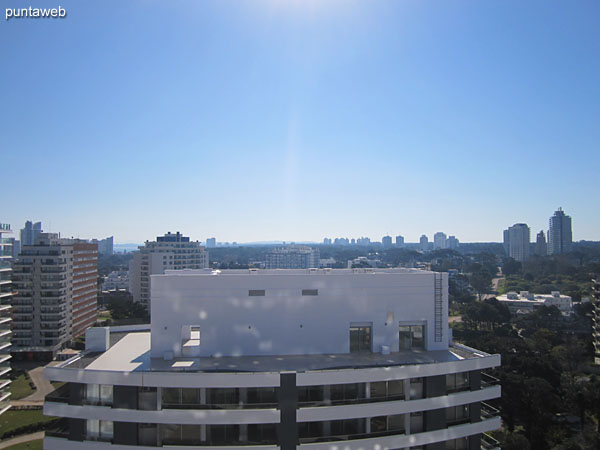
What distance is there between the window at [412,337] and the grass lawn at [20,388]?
33.7m

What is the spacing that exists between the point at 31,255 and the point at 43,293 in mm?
4727

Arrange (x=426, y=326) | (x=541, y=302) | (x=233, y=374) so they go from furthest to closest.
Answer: (x=541, y=302), (x=426, y=326), (x=233, y=374)

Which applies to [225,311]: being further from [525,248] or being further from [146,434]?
[525,248]

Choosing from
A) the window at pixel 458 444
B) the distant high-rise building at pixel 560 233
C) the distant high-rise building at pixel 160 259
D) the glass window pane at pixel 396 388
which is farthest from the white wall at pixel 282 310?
the distant high-rise building at pixel 560 233

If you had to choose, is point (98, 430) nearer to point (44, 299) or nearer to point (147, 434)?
point (147, 434)

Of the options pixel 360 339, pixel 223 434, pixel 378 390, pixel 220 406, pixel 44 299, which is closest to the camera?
pixel 220 406

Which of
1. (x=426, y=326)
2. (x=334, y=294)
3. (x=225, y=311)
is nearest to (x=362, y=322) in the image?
(x=334, y=294)

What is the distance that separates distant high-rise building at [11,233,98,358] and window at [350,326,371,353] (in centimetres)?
4286

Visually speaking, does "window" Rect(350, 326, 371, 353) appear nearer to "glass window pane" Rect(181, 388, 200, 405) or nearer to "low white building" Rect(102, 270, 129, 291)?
"glass window pane" Rect(181, 388, 200, 405)

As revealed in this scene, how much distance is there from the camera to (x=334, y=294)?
48.5 ft

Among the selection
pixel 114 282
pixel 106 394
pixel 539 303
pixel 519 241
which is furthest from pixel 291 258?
pixel 106 394

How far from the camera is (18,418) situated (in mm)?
29547

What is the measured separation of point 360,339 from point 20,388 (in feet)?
115

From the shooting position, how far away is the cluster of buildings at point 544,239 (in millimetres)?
144625
